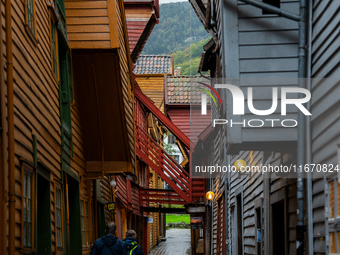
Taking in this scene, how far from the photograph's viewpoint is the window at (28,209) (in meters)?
6.07

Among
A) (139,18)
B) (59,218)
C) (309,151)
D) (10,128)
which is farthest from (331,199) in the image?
(139,18)

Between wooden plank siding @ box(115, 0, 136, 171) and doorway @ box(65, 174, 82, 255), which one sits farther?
wooden plank siding @ box(115, 0, 136, 171)

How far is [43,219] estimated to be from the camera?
7359 millimetres

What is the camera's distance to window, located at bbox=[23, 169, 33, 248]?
19.9 ft

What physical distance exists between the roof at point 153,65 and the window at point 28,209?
27.7 metres

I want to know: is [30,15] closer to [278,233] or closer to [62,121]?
[62,121]

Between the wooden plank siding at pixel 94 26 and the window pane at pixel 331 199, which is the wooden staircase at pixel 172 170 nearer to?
the wooden plank siding at pixel 94 26

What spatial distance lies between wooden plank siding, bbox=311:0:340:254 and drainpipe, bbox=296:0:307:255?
13 centimetres

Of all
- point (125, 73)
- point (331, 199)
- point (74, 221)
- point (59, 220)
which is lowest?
point (74, 221)

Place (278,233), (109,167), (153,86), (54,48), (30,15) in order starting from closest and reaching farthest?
(30,15), (278,233), (54,48), (109,167), (153,86)

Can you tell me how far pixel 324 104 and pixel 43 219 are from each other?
13.4ft

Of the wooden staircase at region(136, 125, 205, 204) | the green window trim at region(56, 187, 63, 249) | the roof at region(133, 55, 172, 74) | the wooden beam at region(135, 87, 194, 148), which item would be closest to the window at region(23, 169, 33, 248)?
the green window trim at region(56, 187, 63, 249)

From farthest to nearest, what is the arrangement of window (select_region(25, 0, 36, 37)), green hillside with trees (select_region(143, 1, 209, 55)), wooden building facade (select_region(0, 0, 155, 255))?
green hillside with trees (select_region(143, 1, 209, 55)) < window (select_region(25, 0, 36, 37)) < wooden building facade (select_region(0, 0, 155, 255))

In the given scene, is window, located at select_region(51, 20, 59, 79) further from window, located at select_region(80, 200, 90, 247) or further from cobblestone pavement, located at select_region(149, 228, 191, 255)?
cobblestone pavement, located at select_region(149, 228, 191, 255)
